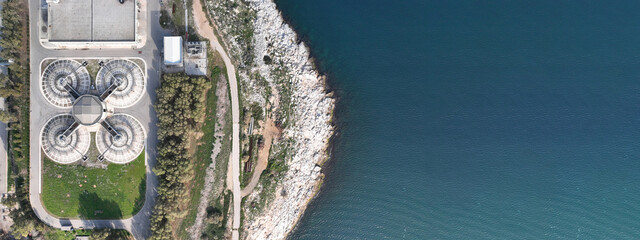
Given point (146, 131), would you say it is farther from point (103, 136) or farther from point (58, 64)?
point (58, 64)

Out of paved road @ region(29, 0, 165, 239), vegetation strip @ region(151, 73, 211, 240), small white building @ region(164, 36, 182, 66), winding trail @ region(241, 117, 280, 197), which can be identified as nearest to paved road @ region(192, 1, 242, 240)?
winding trail @ region(241, 117, 280, 197)

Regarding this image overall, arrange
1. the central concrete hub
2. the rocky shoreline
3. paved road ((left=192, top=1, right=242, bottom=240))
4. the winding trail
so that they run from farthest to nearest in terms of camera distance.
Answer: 1. the winding trail
2. the rocky shoreline
3. paved road ((left=192, top=1, right=242, bottom=240))
4. the central concrete hub

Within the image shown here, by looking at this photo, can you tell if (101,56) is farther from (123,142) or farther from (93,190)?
(93,190)

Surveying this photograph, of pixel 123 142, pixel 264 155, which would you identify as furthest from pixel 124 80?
pixel 264 155

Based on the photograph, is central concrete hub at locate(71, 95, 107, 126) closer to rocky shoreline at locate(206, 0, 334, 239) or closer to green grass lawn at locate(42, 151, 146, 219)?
green grass lawn at locate(42, 151, 146, 219)

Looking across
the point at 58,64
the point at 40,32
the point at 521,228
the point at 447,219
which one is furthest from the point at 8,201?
the point at 521,228
